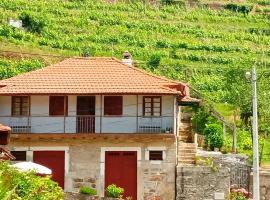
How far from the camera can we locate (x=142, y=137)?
130ft

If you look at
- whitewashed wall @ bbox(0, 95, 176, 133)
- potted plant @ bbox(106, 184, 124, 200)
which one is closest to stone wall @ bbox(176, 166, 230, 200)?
whitewashed wall @ bbox(0, 95, 176, 133)

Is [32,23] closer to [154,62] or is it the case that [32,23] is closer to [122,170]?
[154,62]

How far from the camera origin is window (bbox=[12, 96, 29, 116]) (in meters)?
40.5

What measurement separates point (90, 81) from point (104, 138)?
2.83 m

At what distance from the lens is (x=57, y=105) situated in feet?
133

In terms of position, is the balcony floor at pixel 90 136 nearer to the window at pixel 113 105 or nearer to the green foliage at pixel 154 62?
the window at pixel 113 105

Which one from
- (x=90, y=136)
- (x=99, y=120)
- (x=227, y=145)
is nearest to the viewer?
(x=90, y=136)

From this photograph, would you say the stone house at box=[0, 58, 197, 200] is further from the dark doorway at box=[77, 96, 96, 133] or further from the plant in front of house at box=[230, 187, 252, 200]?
the plant in front of house at box=[230, 187, 252, 200]

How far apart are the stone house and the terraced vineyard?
1633 cm

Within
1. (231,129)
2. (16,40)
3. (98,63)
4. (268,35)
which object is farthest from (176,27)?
(98,63)

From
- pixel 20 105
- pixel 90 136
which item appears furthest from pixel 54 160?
pixel 20 105

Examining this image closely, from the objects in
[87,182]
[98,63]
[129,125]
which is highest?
[98,63]

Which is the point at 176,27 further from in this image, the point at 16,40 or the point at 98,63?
the point at 98,63

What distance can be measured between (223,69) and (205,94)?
8300 millimetres
